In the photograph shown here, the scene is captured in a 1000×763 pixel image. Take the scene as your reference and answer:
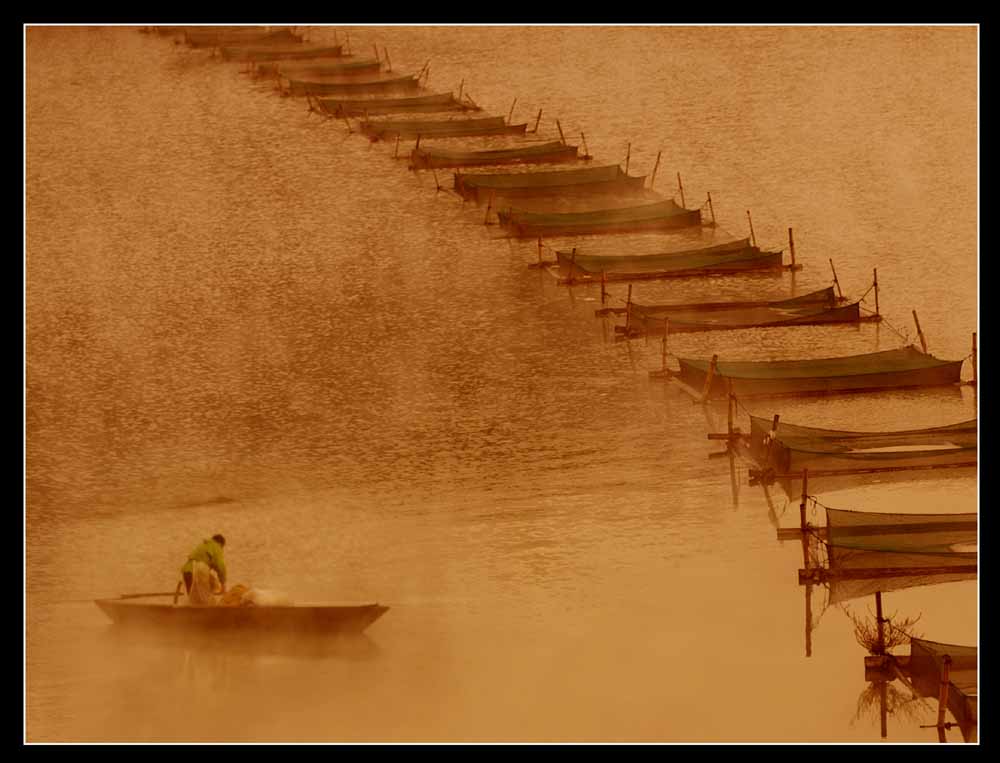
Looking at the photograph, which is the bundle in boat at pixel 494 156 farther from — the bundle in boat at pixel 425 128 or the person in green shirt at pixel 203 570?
the person in green shirt at pixel 203 570

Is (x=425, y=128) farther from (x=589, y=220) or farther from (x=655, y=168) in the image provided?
(x=655, y=168)

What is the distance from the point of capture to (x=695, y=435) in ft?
31.7

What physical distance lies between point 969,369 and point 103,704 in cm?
436

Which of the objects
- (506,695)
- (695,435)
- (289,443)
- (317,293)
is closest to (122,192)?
(317,293)

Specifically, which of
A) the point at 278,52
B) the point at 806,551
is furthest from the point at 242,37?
the point at 806,551

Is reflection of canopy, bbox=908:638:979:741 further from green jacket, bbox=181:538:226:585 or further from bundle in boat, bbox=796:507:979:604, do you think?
green jacket, bbox=181:538:226:585

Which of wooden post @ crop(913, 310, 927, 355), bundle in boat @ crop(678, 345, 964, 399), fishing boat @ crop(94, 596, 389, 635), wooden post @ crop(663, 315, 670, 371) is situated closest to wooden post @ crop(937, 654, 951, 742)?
fishing boat @ crop(94, 596, 389, 635)

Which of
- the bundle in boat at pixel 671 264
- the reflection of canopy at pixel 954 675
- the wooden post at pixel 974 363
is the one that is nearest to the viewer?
the reflection of canopy at pixel 954 675

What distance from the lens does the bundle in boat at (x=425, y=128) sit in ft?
41.7

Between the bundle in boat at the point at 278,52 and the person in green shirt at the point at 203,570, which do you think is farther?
the bundle in boat at the point at 278,52

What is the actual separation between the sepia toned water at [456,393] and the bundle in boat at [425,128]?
0.40m

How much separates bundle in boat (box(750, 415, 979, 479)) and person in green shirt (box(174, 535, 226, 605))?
7.85 ft

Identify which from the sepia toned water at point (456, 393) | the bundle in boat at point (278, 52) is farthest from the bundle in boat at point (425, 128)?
the bundle in boat at point (278, 52)

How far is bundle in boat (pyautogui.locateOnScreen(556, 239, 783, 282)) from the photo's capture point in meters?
11.4
